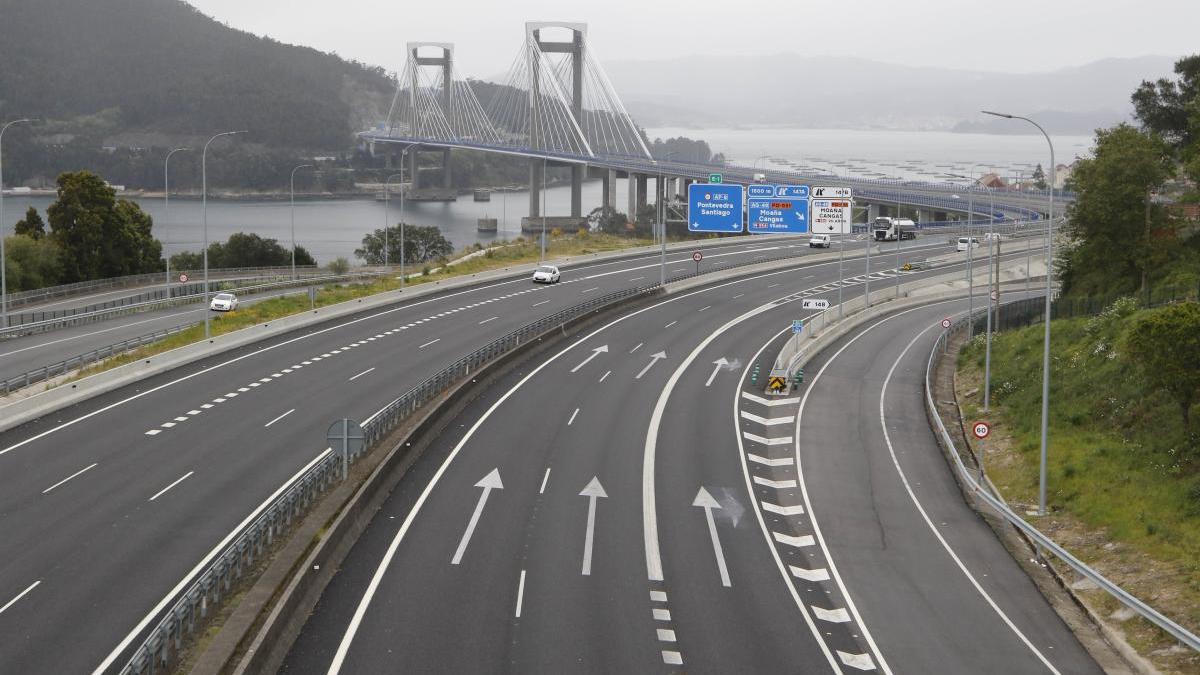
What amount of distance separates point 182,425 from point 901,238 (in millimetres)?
89370

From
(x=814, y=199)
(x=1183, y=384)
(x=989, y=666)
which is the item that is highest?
(x=814, y=199)

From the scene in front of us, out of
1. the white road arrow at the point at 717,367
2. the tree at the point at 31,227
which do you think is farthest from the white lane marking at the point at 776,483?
the tree at the point at 31,227

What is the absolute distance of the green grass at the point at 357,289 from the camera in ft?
166

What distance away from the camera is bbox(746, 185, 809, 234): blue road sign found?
65250mm

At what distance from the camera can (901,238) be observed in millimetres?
114438

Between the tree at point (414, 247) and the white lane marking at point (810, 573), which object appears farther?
the tree at point (414, 247)

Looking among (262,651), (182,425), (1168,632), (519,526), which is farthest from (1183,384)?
(182,425)

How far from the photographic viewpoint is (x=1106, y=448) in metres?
33.8

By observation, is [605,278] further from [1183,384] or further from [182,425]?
[1183,384]

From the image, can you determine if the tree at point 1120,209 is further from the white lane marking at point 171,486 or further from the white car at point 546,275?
the white lane marking at point 171,486

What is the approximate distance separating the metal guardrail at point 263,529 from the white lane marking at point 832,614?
10.9 metres

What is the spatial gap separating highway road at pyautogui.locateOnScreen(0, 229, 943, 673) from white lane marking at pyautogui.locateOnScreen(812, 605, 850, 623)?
1213 cm

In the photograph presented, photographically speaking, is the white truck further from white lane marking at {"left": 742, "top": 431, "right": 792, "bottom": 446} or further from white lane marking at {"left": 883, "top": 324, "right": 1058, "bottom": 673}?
white lane marking at {"left": 742, "top": 431, "right": 792, "bottom": 446}

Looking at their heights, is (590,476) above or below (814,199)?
below
